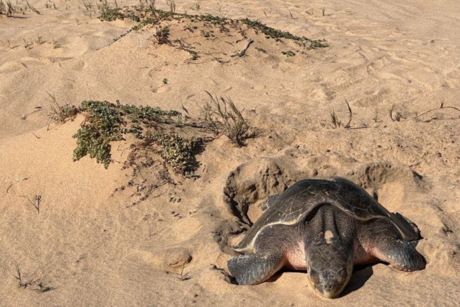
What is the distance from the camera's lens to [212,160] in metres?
4.33

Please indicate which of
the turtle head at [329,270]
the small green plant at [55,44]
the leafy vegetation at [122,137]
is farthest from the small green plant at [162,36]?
the turtle head at [329,270]

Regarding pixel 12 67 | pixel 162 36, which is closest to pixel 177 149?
pixel 162 36

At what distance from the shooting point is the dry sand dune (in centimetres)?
294

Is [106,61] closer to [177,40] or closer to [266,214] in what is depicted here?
[177,40]

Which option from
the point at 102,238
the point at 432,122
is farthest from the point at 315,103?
the point at 102,238

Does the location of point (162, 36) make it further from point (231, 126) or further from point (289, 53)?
point (231, 126)

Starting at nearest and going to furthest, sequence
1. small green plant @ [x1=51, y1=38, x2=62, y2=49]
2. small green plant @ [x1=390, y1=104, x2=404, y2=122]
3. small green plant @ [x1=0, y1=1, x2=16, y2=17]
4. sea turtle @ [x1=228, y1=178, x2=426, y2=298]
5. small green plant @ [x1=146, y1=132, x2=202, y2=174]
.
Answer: sea turtle @ [x1=228, y1=178, x2=426, y2=298] < small green plant @ [x1=146, y1=132, x2=202, y2=174] < small green plant @ [x1=390, y1=104, x2=404, y2=122] < small green plant @ [x1=51, y1=38, x2=62, y2=49] < small green plant @ [x1=0, y1=1, x2=16, y2=17]

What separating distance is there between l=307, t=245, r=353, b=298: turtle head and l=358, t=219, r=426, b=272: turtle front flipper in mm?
310

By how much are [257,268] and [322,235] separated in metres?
0.46

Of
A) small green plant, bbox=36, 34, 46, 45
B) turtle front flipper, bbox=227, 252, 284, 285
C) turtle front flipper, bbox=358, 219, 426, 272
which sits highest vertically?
turtle front flipper, bbox=358, 219, 426, 272

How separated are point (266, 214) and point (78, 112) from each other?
252 centimetres

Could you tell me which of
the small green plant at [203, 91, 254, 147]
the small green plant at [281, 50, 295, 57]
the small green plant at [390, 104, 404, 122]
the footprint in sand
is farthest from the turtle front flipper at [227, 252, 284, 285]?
the footprint in sand

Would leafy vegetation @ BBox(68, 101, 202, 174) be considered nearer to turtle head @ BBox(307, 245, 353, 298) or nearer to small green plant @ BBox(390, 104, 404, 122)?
turtle head @ BBox(307, 245, 353, 298)

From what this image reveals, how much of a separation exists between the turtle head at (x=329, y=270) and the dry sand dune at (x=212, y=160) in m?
0.11
